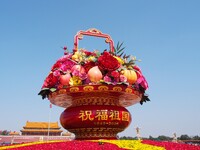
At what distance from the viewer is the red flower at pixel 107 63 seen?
9.30 metres

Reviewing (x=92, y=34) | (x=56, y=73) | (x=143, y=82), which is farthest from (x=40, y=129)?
(x=143, y=82)

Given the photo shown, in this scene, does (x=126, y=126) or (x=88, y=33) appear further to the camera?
(x=88, y=33)

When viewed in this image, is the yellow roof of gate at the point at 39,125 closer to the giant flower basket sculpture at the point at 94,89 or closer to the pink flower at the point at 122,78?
the giant flower basket sculpture at the point at 94,89

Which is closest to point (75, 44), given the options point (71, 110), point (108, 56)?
point (108, 56)

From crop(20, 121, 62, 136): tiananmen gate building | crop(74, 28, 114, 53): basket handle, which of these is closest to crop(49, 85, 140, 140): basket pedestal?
crop(74, 28, 114, 53): basket handle

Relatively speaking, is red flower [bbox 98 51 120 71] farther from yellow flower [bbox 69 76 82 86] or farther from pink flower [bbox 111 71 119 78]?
yellow flower [bbox 69 76 82 86]

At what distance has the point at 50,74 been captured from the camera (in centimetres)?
1005

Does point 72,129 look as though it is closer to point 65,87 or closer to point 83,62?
point 65,87

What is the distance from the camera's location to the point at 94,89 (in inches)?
349

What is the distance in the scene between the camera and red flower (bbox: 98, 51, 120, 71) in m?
9.30

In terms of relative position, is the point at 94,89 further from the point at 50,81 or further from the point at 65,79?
the point at 50,81

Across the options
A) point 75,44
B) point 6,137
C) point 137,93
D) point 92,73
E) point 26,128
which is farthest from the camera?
point 26,128

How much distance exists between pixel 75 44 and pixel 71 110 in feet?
10.7

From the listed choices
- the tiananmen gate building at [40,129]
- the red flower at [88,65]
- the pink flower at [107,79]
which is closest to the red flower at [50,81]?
the red flower at [88,65]
